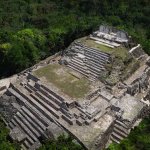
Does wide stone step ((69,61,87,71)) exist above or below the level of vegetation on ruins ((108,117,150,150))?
above

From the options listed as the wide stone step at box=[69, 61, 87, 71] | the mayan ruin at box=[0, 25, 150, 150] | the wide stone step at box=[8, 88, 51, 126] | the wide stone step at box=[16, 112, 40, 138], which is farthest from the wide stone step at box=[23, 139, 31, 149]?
the wide stone step at box=[69, 61, 87, 71]

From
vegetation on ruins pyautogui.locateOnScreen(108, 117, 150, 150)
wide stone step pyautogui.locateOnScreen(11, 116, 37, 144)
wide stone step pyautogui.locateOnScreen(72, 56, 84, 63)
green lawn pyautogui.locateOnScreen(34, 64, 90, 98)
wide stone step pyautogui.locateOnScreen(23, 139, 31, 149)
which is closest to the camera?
vegetation on ruins pyautogui.locateOnScreen(108, 117, 150, 150)

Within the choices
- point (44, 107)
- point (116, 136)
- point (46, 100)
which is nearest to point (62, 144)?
point (44, 107)

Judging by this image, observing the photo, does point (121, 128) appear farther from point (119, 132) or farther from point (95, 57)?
point (95, 57)

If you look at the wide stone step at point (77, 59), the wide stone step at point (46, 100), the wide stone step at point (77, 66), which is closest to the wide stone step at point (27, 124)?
the wide stone step at point (46, 100)

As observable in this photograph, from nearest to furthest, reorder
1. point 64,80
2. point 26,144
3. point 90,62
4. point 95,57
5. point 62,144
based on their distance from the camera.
Result: point 62,144 → point 26,144 → point 64,80 → point 90,62 → point 95,57

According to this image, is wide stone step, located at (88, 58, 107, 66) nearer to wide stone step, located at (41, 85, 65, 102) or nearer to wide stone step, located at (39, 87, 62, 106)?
wide stone step, located at (41, 85, 65, 102)
